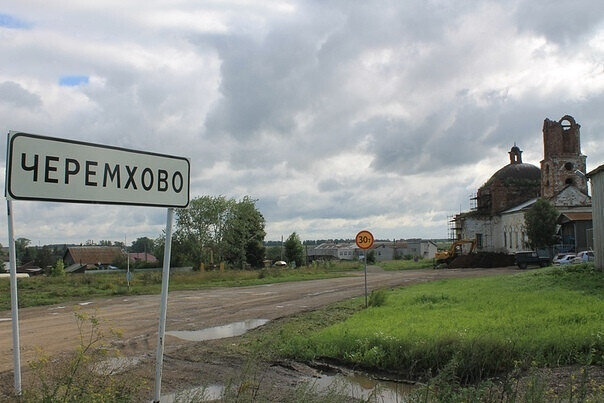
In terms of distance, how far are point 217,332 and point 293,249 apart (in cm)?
6355

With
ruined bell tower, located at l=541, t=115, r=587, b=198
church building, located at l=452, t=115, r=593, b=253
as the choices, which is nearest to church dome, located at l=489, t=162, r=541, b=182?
church building, located at l=452, t=115, r=593, b=253

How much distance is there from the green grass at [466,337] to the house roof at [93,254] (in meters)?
67.7

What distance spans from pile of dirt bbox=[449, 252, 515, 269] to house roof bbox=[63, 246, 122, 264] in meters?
46.3

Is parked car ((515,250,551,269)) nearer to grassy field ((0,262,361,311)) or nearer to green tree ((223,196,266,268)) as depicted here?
grassy field ((0,262,361,311))

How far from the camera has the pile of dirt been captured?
55.1m

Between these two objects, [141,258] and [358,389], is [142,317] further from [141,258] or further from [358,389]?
[141,258]

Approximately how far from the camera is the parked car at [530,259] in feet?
153

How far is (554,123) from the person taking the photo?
60.2 m

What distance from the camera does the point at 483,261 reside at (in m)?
55.5

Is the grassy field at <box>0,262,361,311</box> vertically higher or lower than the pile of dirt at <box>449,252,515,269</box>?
lower

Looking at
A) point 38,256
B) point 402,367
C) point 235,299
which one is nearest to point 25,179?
point 402,367

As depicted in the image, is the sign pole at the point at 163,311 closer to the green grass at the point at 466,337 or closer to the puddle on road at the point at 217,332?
the green grass at the point at 466,337

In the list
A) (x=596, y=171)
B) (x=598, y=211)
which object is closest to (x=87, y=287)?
(x=598, y=211)

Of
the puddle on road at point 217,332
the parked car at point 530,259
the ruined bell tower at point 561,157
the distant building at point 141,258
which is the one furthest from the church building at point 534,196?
the distant building at point 141,258
